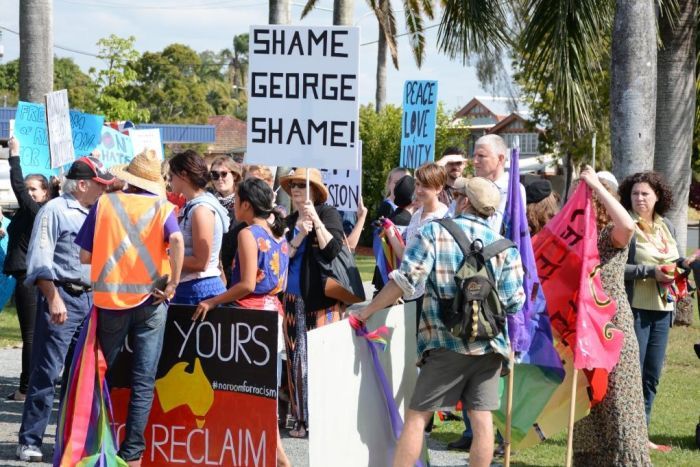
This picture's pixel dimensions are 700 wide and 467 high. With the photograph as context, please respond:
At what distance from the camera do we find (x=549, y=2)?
38.3 feet

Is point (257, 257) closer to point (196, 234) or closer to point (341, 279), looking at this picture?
point (196, 234)

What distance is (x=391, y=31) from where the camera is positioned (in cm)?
3416

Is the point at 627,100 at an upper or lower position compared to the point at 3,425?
upper

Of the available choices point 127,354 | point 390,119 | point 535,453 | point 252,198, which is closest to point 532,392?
point 535,453

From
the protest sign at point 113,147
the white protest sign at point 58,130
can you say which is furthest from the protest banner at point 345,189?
the protest sign at point 113,147

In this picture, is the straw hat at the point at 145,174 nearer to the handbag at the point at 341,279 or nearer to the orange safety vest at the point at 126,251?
the orange safety vest at the point at 126,251

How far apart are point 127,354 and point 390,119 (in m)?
27.3

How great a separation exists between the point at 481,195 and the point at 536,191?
4.62ft

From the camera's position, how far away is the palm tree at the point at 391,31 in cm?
3341

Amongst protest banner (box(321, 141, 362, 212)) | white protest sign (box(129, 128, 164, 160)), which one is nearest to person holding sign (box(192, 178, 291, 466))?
protest banner (box(321, 141, 362, 212))

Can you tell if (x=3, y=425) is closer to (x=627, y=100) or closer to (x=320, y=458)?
(x=320, y=458)

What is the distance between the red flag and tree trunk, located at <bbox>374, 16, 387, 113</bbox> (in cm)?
2845

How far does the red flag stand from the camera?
6090 mm

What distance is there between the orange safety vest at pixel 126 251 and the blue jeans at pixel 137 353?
0.11 meters
